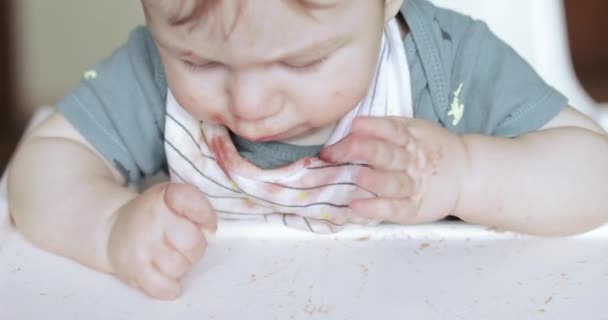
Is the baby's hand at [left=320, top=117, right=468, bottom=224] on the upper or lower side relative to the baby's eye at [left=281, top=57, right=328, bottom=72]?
lower

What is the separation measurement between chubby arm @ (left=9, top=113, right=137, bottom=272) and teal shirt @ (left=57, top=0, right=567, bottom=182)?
0.05 feet

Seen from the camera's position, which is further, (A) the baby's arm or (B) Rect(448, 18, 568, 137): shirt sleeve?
(B) Rect(448, 18, 568, 137): shirt sleeve

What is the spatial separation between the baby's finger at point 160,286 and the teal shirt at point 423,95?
0.17 m

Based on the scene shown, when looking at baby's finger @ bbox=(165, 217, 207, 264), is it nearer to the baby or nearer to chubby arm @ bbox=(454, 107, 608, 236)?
the baby

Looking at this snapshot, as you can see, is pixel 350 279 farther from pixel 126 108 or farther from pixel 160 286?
pixel 126 108

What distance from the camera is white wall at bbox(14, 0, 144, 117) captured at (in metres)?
1.64

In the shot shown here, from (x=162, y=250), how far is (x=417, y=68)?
255 millimetres

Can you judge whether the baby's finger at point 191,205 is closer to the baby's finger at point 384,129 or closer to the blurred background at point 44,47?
the baby's finger at point 384,129

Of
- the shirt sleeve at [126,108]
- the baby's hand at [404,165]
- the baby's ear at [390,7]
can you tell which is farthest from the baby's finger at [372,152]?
the shirt sleeve at [126,108]

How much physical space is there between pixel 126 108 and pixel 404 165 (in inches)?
9.8

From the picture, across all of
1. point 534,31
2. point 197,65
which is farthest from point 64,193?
point 534,31

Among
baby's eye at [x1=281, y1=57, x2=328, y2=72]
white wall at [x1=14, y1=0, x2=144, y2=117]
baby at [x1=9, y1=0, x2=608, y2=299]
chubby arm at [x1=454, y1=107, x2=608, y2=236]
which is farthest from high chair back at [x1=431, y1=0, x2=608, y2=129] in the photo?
white wall at [x1=14, y1=0, x2=144, y2=117]

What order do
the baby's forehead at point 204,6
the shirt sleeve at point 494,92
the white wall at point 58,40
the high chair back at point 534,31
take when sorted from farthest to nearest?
the white wall at point 58,40 < the high chair back at point 534,31 < the shirt sleeve at point 494,92 < the baby's forehead at point 204,6

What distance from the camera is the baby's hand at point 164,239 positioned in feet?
1.82
